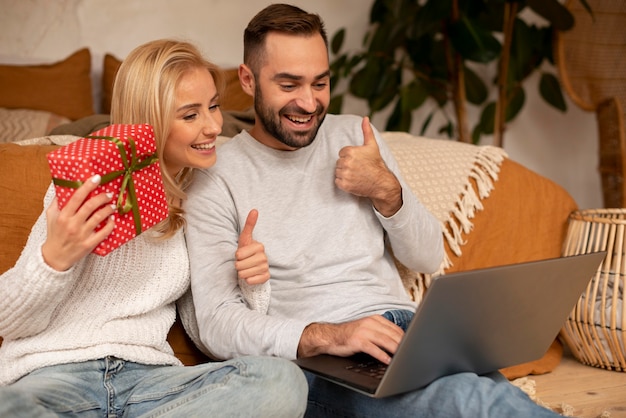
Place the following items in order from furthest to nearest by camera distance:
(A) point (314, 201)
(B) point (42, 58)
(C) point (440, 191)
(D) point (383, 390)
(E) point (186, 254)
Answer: (B) point (42, 58), (C) point (440, 191), (A) point (314, 201), (E) point (186, 254), (D) point (383, 390)

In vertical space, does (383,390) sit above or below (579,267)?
below

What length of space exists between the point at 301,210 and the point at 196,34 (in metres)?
1.64

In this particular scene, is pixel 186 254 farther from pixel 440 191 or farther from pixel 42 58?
pixel 42 58

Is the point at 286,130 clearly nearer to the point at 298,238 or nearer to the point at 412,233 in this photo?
the point at 298,238

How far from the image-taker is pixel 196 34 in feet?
9.73

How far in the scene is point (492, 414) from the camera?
44.8 inches

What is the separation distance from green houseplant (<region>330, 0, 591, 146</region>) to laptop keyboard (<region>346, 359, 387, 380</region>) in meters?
1.93

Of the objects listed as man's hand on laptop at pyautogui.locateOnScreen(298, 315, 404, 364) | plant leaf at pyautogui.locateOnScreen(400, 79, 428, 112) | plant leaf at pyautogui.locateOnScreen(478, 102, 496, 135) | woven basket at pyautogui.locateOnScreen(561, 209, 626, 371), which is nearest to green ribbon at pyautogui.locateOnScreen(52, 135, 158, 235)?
man's hand on laptop at pyautogui.locateOnScreen(298, 315, 404, 364)

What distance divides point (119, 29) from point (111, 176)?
1855 millimetres

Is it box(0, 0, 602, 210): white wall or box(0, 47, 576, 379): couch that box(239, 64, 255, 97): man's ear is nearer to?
box(0, 47, 576, 379): couch

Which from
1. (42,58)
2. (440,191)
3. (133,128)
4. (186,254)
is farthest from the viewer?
(42,58)

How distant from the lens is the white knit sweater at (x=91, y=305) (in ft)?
3.87

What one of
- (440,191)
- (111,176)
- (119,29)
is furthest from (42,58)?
(111,176)

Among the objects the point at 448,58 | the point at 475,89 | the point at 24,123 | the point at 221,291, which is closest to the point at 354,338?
the point at 221,291
